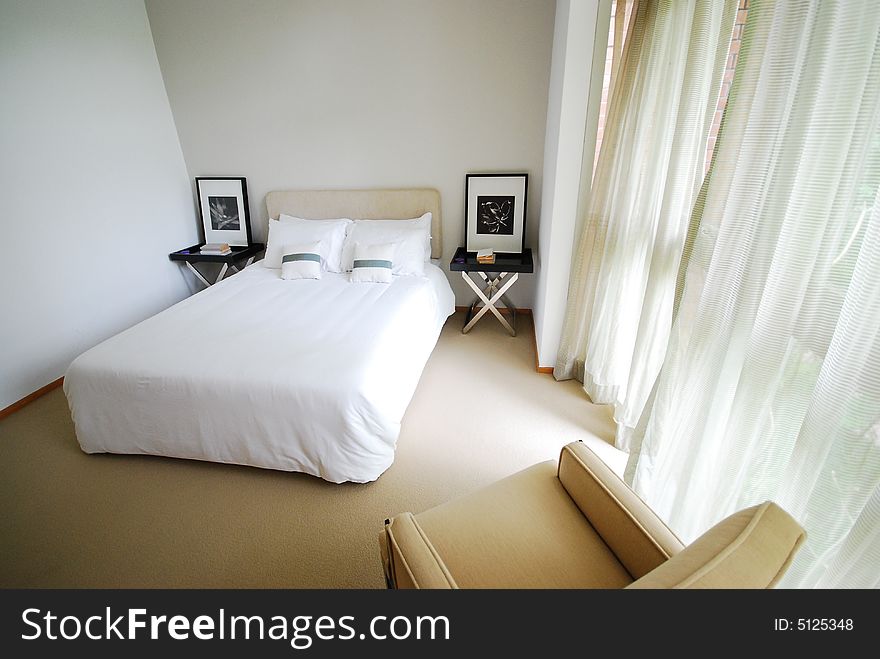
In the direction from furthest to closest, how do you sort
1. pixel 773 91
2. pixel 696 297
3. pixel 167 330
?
pixel 167 330
pixel 696 297
pixel 773 91

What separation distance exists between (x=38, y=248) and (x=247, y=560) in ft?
8.71

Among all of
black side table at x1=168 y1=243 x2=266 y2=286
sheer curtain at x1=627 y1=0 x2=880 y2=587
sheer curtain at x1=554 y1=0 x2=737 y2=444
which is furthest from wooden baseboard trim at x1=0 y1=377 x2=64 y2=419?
sheer curtain at x1=627 y1=0 x2=880 y2=587

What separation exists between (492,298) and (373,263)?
103 cm

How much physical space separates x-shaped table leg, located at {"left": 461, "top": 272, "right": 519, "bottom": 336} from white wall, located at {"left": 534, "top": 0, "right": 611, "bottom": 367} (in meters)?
0.56

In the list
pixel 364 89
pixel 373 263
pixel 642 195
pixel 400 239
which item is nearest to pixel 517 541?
pixel 642 195

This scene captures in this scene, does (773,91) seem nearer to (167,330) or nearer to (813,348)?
(813,348)

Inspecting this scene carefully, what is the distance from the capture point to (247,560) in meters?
1.65

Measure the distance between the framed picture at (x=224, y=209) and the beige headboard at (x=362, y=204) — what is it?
0.30m

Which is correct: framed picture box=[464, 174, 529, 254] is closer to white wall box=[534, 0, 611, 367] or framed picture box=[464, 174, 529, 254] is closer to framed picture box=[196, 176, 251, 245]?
white wall box=[534, 0, 611, 367]

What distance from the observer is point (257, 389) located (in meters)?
1.86

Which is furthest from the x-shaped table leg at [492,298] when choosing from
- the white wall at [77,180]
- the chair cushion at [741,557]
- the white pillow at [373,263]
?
the white wall at [77,180]

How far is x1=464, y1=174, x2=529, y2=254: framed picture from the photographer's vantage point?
3357 mm

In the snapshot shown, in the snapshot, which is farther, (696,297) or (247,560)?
(247,560)
